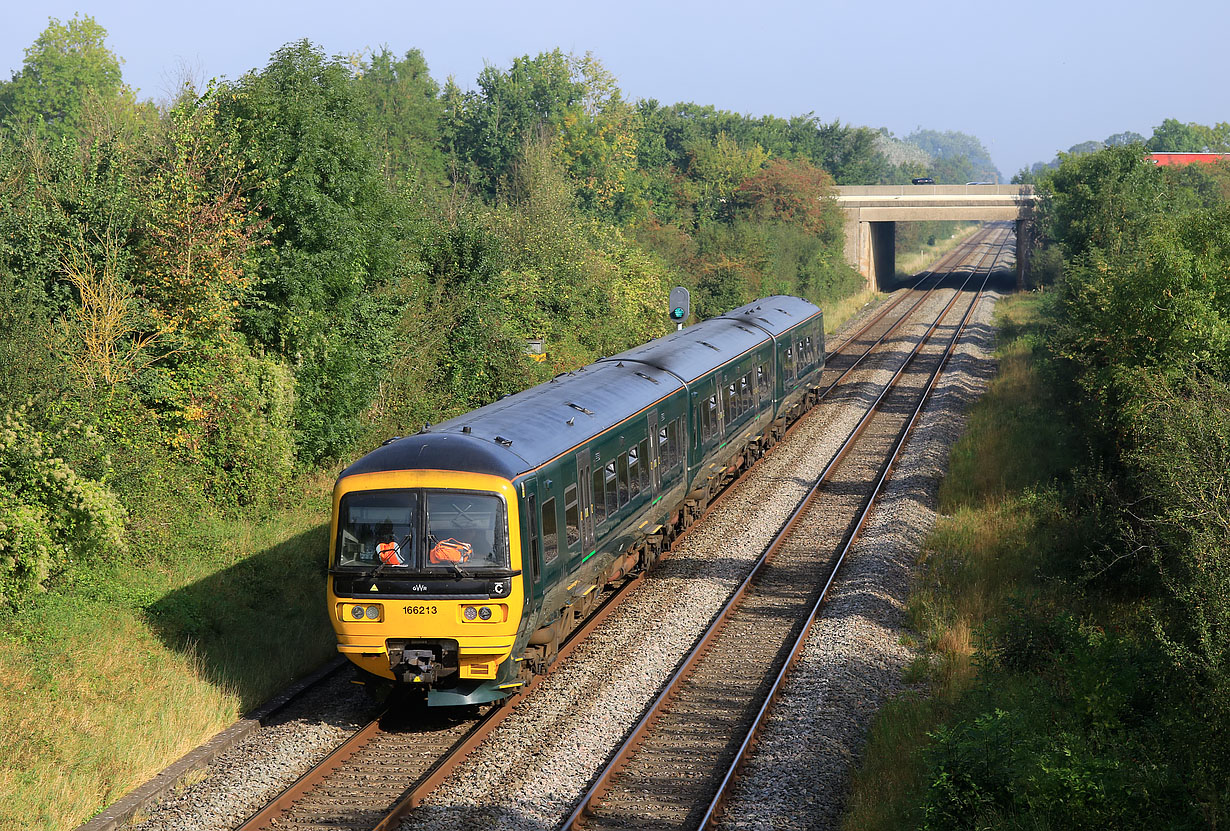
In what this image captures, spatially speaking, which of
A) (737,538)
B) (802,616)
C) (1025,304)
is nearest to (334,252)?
(737,538)

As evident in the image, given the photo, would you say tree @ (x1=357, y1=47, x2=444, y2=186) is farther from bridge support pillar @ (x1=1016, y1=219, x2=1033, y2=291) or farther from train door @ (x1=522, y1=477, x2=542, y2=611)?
train door @ (x1=522, y1=477, x2=542, y2=611)

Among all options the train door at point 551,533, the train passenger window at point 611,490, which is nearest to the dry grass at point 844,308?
the train passenger window at point 611,490

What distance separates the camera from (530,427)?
13.4m

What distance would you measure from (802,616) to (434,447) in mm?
6392

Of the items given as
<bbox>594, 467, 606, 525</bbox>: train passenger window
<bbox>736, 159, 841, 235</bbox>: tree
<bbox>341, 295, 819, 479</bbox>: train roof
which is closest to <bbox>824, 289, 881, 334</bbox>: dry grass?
<bbox>736, 159, 841, 235</bbox>: tree

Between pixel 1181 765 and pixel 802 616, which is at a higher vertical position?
pixel 1181 765

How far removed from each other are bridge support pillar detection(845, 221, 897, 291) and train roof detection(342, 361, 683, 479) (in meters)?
53.9

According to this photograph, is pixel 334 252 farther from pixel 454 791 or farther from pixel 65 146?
pixel 454 791

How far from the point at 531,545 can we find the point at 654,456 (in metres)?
5.53

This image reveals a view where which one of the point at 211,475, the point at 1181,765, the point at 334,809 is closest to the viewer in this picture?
the point at 1181,765

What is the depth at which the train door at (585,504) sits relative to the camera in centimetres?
1368

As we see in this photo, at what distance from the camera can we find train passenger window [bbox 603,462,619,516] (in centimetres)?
1480

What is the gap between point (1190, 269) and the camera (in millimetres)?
18438

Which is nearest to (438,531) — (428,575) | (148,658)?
(428,575)
